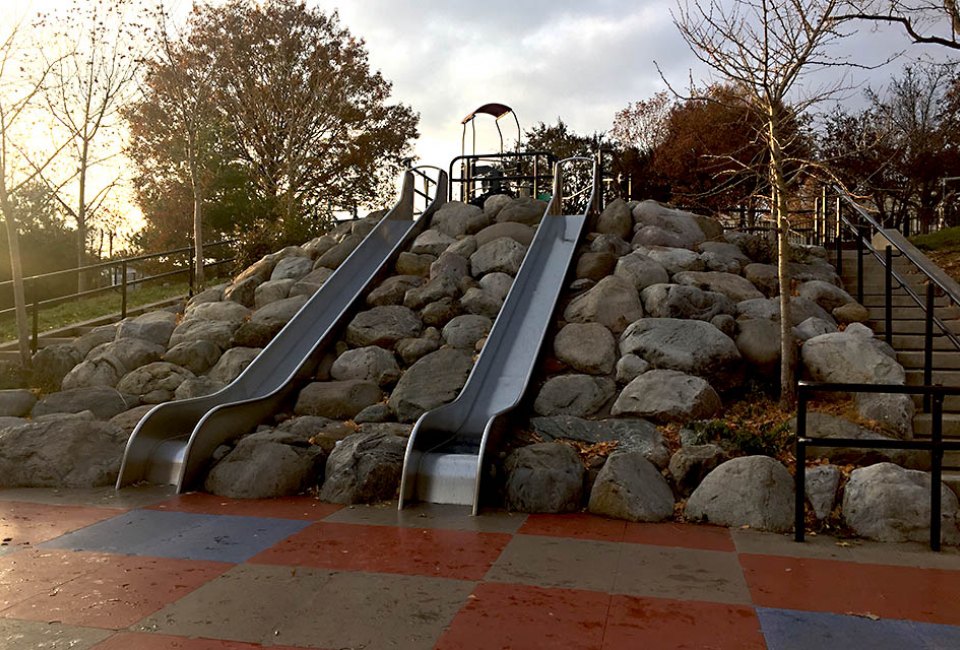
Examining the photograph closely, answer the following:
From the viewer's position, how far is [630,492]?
6.76 meters

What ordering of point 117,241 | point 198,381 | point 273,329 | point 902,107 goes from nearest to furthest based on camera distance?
point 198,381
point 273,329
point 902,107
point 117,241

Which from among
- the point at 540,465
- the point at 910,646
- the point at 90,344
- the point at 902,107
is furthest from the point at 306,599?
the point at 902,107

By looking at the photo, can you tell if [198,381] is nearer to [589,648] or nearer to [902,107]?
[589,648]

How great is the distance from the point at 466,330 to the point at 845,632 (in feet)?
22.5

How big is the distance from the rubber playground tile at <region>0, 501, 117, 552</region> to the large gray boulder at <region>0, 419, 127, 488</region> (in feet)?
2.13

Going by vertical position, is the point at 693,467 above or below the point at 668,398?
below

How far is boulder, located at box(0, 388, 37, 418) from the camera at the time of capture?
9789 millimetres

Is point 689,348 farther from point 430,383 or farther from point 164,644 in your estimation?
point 164,644

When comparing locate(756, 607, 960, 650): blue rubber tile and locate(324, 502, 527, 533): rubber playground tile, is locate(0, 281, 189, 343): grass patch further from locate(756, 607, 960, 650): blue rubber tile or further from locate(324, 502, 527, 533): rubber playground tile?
locate(756, 607, 960, 650): blue rubber tile

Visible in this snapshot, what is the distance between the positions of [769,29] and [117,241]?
40.9m

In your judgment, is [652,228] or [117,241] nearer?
[652,228]

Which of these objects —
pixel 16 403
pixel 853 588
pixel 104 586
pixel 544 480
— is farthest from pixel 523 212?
pixel 104 586

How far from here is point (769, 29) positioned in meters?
8.75

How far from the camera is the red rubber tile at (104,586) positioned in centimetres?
454
